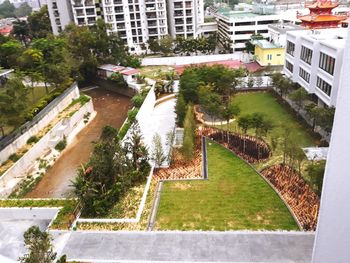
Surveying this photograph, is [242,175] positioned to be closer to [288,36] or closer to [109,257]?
[109,257]

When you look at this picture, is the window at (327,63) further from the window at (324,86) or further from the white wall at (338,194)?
the white wall at (338,194)

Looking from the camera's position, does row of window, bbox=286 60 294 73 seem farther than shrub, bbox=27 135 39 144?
Yes

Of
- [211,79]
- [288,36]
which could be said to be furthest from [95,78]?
[288,36]

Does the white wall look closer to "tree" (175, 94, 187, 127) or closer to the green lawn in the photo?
the green lawn

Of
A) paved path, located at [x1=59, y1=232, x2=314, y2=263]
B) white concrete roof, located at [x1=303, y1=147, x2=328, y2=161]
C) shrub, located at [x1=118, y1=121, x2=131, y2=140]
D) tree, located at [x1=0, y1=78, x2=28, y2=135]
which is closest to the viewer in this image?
paved path, located at [x1=59, y1=232, x2=314, y2=263]

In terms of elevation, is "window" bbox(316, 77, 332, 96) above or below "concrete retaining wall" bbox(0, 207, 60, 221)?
above

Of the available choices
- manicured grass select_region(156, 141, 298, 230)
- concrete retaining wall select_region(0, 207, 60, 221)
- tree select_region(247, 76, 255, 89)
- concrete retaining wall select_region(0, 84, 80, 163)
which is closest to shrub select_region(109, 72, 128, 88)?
concrete retaining wall select_region(0, 84, 80, 163)

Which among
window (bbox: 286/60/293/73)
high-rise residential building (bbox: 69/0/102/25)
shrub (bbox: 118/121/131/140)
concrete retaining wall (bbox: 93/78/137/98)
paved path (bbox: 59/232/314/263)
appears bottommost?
concrete retaining wall (bbox: 93/78/137/98)
